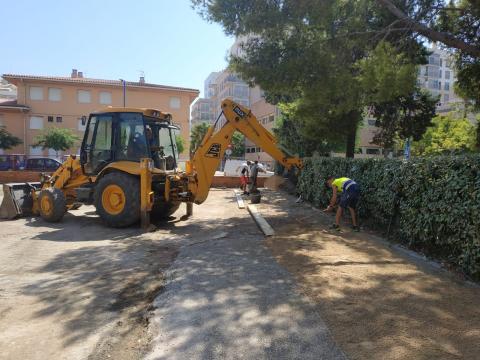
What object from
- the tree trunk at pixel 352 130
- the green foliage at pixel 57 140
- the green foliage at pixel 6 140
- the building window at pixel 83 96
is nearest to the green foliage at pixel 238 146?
the building window at pixel 83 96

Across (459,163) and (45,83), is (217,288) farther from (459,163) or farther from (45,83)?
(45,83)

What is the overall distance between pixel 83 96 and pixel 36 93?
4419 mm

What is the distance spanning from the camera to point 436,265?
7.09 meters

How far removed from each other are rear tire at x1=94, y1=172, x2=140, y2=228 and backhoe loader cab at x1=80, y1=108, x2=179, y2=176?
0.71 metres

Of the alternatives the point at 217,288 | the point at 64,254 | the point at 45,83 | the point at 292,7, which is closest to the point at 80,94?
the point at 45,83

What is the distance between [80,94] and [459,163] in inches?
1775

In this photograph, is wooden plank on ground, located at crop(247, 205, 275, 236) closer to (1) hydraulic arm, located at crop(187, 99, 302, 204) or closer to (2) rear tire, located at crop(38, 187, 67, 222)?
(1) hydraulic arm, located at crop(187, 99, 302, 204)

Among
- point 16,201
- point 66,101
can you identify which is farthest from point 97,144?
point 66,101

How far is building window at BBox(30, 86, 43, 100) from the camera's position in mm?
45000

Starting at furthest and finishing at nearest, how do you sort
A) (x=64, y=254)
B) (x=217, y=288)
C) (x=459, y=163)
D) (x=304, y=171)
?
(x=304, y=171) → (x=64, y=254) → (x=459, y=163) → (x=217, y=288)

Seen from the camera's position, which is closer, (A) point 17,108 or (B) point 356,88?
(B) point 356,88

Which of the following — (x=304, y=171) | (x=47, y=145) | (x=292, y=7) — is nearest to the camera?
(x=292, y=7)

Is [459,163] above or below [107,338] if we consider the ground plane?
above

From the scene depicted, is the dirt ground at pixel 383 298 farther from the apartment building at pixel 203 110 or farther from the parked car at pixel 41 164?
the apartment building at pixel 203 110
